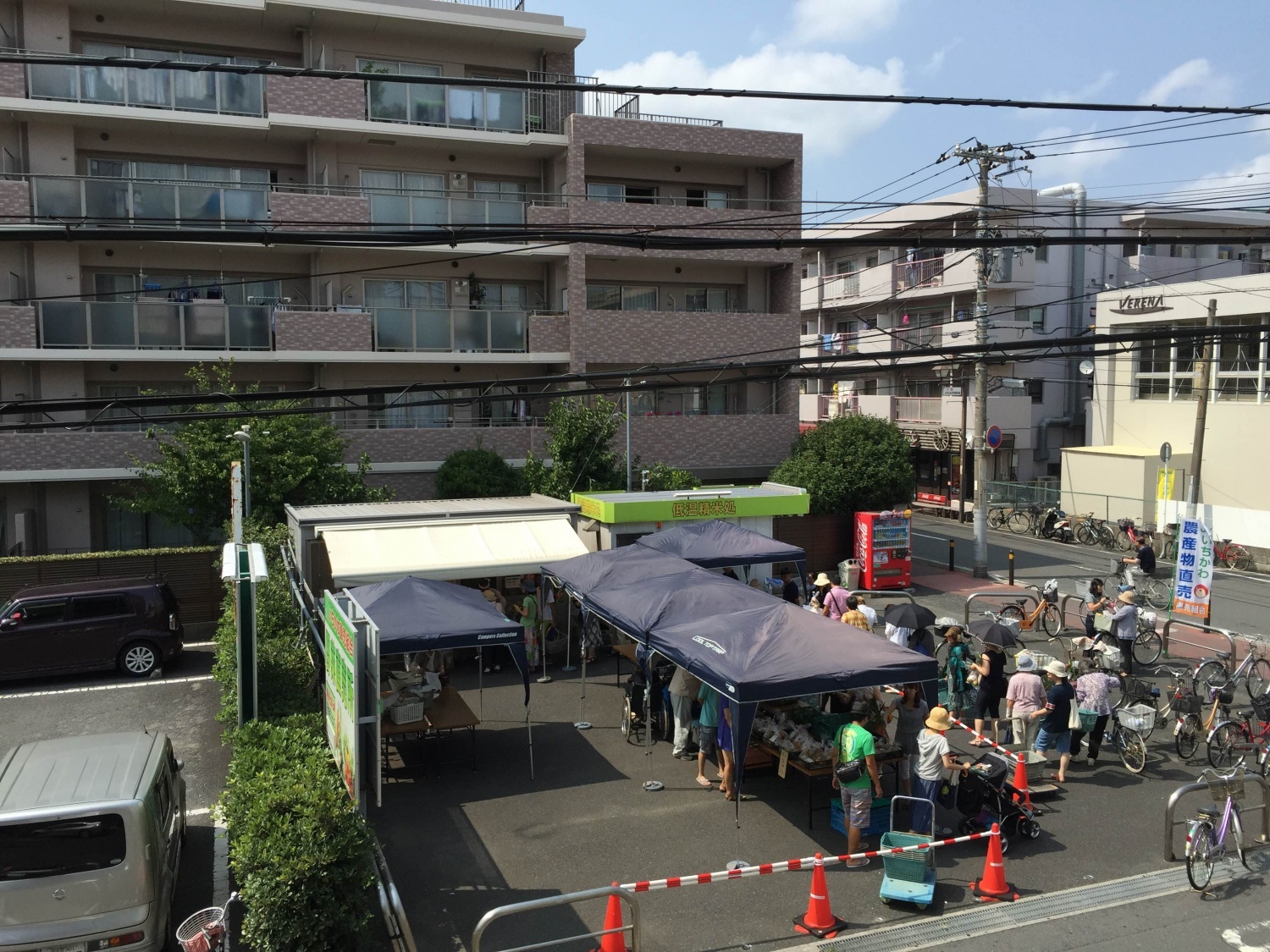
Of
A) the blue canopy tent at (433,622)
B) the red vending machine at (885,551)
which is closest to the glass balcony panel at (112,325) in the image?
the blue canopy tent at (433,622)

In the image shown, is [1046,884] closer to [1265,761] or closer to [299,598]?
[1265,761]

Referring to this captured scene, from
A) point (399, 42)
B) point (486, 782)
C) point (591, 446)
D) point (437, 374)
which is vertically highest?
point (399, 42)

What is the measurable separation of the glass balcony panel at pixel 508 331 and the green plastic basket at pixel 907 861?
777 inches

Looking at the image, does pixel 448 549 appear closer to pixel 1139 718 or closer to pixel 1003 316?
pixel 1139 718

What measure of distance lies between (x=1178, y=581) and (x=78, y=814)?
17.3 metres

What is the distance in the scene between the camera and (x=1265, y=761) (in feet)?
37.2

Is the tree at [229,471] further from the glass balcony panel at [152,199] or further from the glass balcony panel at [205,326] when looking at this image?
the glass balcony panel at [152,199]

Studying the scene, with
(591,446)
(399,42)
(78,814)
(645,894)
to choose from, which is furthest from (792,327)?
(78,814)

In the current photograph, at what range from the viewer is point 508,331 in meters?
26.8

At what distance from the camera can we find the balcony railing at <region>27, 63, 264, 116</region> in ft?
78.3

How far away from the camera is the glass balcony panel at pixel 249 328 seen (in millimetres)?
24359

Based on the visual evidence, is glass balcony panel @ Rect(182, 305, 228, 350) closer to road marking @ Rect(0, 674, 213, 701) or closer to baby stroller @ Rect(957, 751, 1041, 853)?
road marking @ Rect(0, 674, 213, 701)

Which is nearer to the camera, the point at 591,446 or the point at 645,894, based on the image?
the point at 645,894

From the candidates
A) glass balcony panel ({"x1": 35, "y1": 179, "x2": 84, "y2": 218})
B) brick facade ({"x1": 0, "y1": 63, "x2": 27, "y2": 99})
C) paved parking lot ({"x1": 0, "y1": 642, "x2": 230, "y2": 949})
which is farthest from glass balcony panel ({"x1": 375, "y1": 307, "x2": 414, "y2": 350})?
paved parking lot ({"x1": 0, "y1": 642, "x2": 230, "y2": 949})
